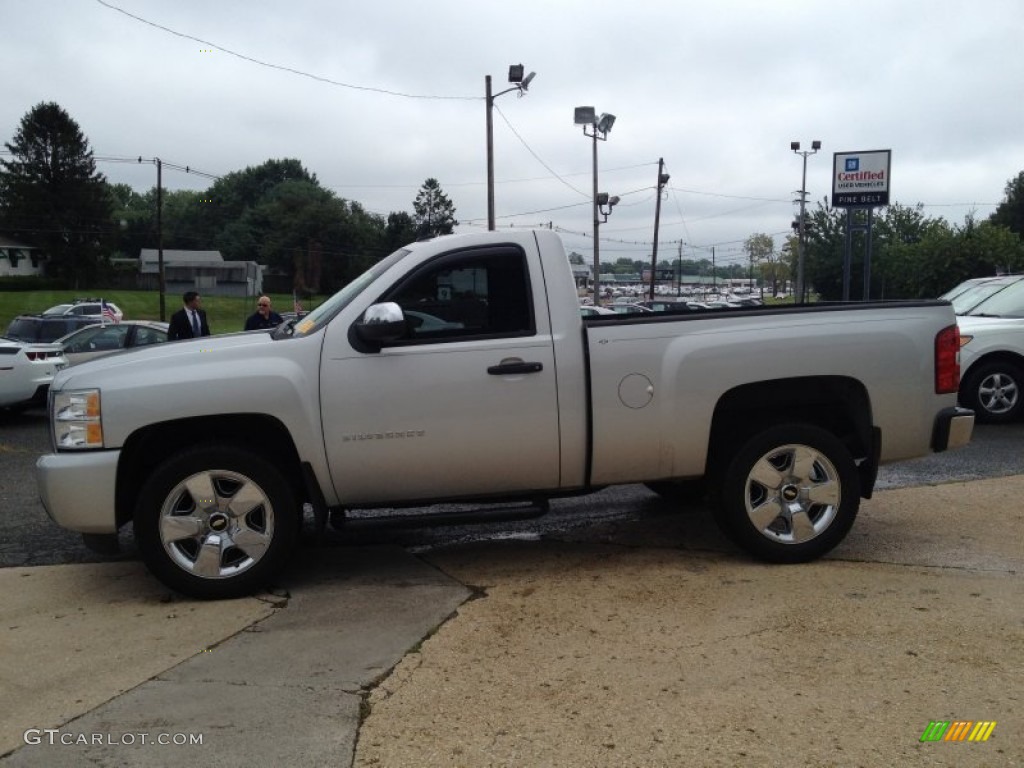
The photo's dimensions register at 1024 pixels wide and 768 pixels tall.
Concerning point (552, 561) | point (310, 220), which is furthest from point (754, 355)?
point (310, 220)

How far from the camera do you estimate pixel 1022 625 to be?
4.35 m

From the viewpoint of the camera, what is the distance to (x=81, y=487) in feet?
16.0

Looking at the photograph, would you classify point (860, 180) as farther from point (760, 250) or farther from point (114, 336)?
point (760, 250)

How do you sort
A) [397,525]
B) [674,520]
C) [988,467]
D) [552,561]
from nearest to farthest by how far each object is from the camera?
[397,525] < [552,561] < [674,520] < [988,467]

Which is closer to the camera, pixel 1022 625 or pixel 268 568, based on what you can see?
pixel 1022 625

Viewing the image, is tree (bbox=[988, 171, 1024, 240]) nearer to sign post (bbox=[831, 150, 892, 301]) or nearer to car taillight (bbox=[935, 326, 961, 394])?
sign post (bbox=[831, 150, 892, 301])

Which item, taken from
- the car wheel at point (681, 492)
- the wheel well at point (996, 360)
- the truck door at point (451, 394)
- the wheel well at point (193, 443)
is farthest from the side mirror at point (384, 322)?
the wheel well at point (996, 360)

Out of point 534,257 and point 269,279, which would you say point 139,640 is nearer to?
point 534,257

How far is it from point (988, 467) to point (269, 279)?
8292cm

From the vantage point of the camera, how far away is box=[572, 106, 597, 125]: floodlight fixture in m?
32.0

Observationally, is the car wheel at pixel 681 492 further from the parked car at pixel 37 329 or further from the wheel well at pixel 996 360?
the parked car at pixel 37 329

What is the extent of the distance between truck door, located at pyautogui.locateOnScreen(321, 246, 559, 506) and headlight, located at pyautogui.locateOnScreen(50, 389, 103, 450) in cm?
117

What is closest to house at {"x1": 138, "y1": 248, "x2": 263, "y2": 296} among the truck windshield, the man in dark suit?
the man in dark suit

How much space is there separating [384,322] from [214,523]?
1407mm
